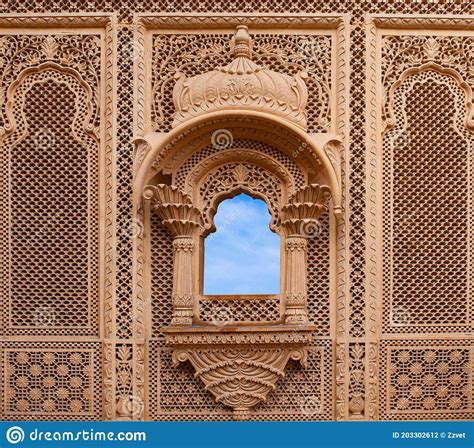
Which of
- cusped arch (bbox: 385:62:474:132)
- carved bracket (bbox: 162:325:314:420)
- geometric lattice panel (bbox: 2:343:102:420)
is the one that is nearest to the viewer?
carved bracket (bbox: 162:325:314:420)

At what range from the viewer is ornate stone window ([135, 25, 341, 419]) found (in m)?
6.94

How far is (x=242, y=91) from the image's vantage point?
7.02 metres

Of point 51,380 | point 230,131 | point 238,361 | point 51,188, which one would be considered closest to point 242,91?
point 230,131

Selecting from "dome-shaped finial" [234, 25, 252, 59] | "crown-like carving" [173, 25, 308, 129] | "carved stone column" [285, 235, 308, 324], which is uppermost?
"dome-shaped finial" [234, 25, 252, 59]

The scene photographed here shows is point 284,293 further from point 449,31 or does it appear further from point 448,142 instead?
point 449,31

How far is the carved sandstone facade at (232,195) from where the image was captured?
7.00m

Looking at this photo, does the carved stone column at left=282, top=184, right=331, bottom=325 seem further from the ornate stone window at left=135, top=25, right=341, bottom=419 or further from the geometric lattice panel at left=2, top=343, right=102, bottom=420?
the geometric lattice panel at left=2, top=343, right=102, bottom=420

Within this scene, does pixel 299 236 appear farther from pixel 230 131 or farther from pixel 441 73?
pixel 441 73

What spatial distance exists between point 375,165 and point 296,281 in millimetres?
1077

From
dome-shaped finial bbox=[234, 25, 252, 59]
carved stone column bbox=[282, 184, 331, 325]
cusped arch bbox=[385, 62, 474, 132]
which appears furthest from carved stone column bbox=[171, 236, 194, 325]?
cusped arch bbox=[385, 62, 474, 132]

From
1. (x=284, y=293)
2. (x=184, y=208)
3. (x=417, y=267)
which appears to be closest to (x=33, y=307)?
(x=184, y=208)

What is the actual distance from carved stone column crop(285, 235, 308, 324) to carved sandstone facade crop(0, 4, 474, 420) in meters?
0.02

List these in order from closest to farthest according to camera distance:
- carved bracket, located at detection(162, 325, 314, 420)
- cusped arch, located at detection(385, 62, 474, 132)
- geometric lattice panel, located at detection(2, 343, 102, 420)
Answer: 1. carved bracket, located at detection(162, 325, 314, 420)
2. geometric lattice panel, located at detection(2, 343, 102, 420)
3. cusped arch, located at detection(385, 62, 474, 132)

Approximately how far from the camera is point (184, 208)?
22.9 feet
